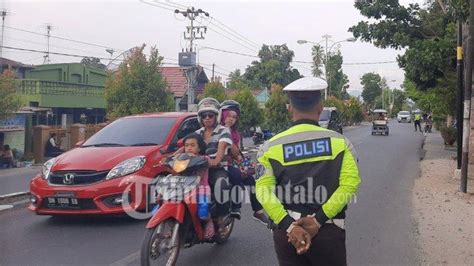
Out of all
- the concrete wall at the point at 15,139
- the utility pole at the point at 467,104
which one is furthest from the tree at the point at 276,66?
the utility pole at the point at 467,104

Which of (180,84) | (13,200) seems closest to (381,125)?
(180,84)

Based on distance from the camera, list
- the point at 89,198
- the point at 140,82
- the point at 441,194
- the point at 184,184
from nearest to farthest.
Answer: the point at 184,184 < the point at 89,198 < the point at 441,194 < the point at 140,82

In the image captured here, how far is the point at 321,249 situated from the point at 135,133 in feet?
18.3

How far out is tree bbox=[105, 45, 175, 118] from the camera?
20500 millimetres

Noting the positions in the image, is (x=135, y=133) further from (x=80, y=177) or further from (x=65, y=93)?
(x=65, y=93)

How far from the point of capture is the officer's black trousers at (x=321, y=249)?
9.55 feet

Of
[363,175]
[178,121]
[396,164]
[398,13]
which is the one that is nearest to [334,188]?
[178,121]

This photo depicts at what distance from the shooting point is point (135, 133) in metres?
8.05

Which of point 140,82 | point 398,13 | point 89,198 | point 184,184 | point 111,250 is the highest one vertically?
point 398,13

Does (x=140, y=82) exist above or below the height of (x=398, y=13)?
below

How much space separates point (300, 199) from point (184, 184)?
207 centimetres

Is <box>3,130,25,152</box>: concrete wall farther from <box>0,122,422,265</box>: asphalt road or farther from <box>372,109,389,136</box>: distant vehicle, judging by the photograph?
<box>372,109,389,136</box>: distant vehicle

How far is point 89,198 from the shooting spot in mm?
6766

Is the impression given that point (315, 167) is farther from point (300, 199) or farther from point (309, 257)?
point (309, 257)
